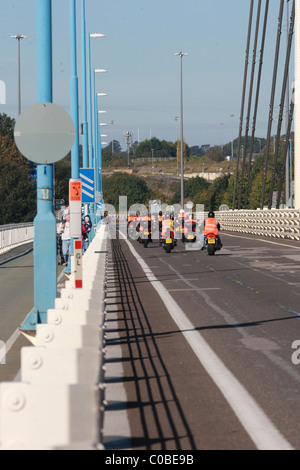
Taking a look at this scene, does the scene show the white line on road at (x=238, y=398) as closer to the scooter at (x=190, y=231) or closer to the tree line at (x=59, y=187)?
the scooter at (x=190, y=231)

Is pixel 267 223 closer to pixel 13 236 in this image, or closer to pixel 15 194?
pixel 13 236

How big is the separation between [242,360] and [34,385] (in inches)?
239

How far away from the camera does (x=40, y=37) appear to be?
44.6ft

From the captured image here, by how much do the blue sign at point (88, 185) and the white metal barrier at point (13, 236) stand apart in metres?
7.46

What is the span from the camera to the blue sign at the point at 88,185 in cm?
3259

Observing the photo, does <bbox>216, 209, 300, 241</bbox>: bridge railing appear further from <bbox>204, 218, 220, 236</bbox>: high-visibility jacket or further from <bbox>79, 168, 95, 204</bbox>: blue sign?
<bbox>79, 168, 95, 204</bbox>: blue sign

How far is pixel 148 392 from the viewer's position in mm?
9094

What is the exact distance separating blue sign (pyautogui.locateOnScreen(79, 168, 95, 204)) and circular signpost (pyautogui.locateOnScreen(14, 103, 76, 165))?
21.1 metres

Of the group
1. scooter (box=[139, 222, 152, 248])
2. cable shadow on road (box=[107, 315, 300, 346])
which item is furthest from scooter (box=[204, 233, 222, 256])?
cable shadow on road (box=[107, 315, 300, 346])

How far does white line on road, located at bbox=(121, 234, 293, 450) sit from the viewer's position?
7046mm

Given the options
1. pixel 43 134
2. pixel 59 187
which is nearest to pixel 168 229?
pixel 43 134
